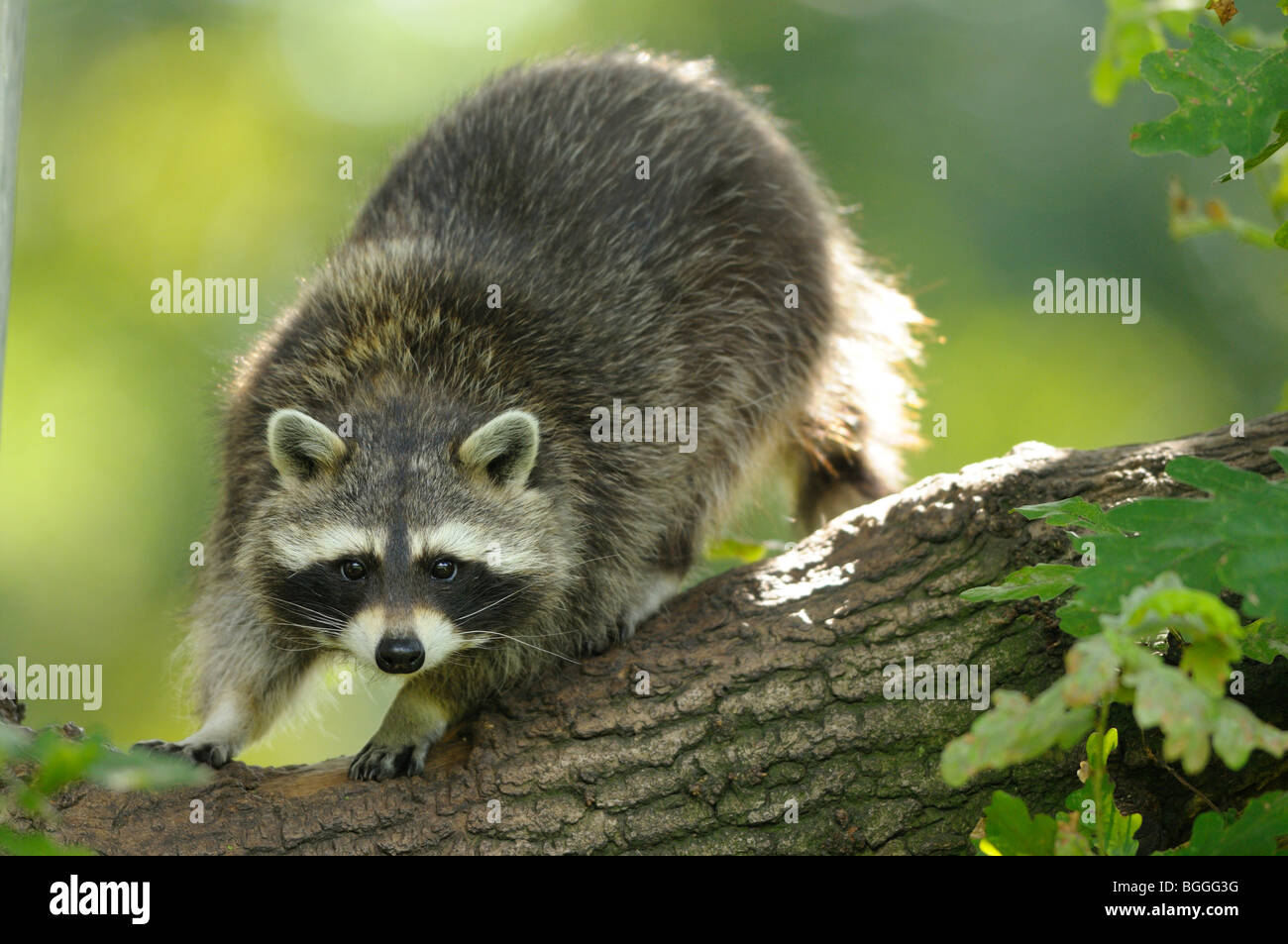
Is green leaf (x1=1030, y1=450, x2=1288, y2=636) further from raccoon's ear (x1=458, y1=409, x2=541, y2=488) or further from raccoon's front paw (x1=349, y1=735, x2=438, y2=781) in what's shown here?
raccoon's front paw (x1=349, y1=735, x2=438, y2=781)

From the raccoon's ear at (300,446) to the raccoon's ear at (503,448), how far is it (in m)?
0.58

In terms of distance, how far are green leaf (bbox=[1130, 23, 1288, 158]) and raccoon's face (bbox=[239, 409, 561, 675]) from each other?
2946mm

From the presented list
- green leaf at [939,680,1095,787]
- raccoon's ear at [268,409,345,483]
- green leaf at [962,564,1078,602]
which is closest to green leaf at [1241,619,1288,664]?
green leaf at [962,564,1078,602]

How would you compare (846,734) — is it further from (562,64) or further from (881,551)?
(562,64)

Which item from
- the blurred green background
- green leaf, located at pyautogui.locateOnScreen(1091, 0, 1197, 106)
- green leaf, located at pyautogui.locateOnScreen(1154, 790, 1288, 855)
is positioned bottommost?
green leaf, located at pyautogui.locateOnScreen(1154, 790, 1288, 855)

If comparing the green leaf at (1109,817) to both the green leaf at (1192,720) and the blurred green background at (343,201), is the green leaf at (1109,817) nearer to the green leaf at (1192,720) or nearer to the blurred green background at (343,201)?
the green leaf at (1192,720)

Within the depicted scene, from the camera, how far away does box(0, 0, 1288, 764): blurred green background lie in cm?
1437

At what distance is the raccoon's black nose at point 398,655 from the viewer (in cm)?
486

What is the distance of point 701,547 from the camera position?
6832 mm

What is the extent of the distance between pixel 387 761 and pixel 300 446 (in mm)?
1455

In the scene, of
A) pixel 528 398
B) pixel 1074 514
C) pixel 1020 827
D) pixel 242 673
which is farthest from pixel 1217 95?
pixel 242 673

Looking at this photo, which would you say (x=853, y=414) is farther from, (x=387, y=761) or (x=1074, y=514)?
(x=1074, y=514)

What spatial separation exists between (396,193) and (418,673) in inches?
116

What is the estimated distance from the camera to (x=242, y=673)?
19.6ft
